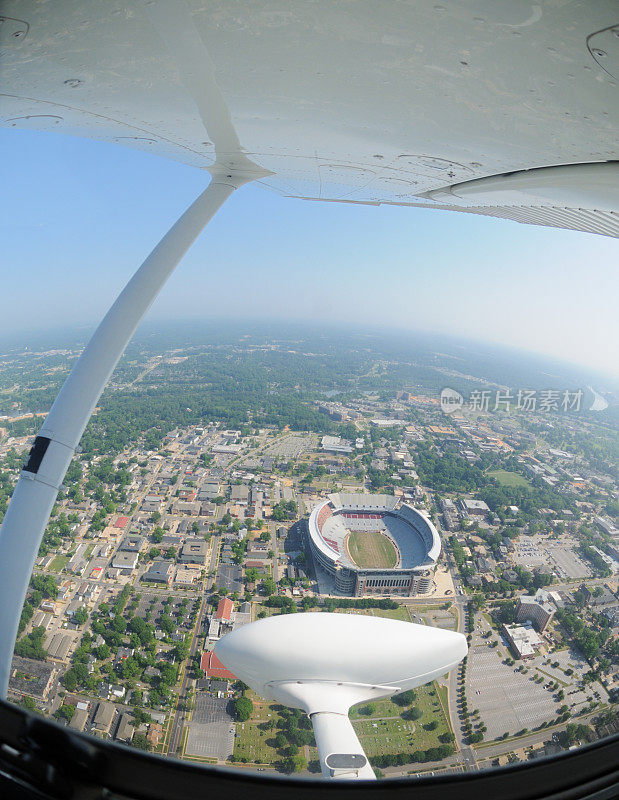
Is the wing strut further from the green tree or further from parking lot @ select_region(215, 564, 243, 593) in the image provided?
parking lot @ select_region(215, 564, 243, 593)

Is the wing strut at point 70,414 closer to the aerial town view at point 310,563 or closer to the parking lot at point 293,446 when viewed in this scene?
the aerial town view at point 310,563

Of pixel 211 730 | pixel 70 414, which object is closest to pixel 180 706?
pixel 211 730

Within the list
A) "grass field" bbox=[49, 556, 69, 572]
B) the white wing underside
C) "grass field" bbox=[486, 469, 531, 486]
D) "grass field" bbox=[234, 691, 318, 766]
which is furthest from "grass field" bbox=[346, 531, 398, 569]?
the white wing underside

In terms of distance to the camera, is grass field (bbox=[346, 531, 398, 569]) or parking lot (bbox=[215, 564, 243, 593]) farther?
grass field (bbox=[346, 531, 398, 569])

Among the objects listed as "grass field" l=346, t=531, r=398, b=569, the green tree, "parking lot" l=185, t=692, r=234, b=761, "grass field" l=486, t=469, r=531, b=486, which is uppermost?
"grass field" l=486, t=469, r=531, b=486

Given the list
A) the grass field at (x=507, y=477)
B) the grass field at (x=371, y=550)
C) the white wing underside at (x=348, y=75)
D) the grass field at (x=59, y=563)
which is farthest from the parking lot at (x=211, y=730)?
the grass field at (x=507, y=477)

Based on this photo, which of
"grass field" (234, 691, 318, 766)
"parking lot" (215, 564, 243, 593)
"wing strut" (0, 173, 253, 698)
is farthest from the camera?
"parking lot" (215, 564, 243, 593)
